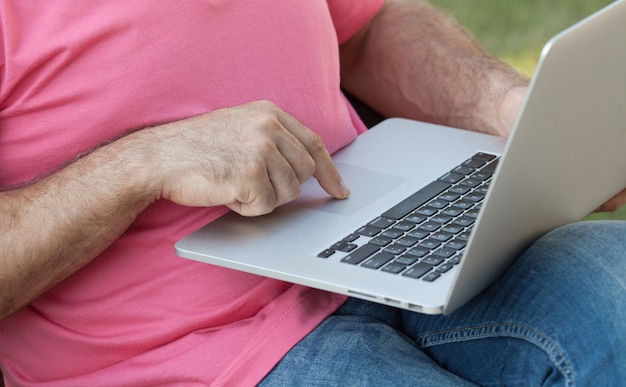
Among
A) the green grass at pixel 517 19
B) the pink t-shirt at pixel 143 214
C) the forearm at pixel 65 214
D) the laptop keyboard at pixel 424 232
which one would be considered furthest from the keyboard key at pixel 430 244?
the green grass at pixel 517 19

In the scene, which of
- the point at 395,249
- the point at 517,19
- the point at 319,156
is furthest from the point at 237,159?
the point at 517,19

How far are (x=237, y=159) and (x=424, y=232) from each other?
0.25 meters

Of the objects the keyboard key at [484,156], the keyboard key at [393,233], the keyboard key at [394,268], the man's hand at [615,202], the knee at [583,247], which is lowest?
the man's hand at [615,202]

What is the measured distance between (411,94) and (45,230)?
86cm

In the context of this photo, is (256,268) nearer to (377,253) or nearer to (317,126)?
(377,253)

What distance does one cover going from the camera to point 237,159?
1.20m

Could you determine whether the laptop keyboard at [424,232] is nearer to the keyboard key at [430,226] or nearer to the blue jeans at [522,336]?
the keyboard key at [430,226]

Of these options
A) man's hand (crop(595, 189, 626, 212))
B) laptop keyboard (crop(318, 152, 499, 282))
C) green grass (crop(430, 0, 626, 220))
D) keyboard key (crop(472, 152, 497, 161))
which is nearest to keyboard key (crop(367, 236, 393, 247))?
laptop keyboard (crop(318, 152, 499, 282))

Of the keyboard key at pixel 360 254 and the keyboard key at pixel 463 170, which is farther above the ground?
the keyboard key at pixel 360 254

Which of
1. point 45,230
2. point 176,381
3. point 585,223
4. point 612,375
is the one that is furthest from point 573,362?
point 45,230

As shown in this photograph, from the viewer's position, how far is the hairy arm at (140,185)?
3.94 ft

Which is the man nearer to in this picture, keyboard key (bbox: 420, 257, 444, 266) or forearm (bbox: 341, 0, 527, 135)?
keyboard key (bbox: 420, 257, 444, 266)

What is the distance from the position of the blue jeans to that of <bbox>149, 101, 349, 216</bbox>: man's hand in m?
0.21

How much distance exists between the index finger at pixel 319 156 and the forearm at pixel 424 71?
0.47 meters
